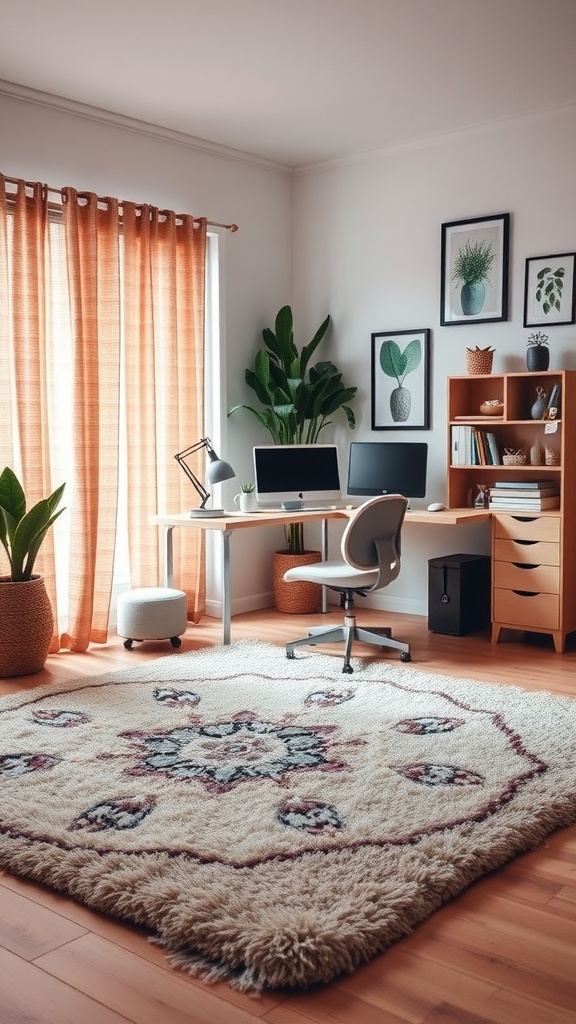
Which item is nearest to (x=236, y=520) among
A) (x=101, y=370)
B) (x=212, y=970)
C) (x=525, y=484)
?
(x=101, y=370)

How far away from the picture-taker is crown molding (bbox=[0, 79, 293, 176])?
15.0 ft

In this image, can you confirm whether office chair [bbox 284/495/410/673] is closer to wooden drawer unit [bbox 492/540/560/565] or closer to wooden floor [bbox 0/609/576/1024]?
wooden drawer unit [bbox 492/540/560/565]

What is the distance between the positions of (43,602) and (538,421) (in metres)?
2.58

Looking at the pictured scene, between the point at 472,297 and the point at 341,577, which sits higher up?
the point at 472,297

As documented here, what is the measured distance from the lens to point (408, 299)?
5.70 m

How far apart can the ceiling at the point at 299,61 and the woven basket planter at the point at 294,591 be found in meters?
2.45

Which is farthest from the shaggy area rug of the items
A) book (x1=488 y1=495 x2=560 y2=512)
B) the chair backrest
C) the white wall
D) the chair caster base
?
the white wall

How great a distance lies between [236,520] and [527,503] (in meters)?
1.47

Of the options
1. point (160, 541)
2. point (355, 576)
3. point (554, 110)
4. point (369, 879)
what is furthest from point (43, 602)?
point (554, 110)

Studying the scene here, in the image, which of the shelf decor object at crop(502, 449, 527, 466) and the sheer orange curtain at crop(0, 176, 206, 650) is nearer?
the sheer orange curtain at crop(0, 176, 206, 650)

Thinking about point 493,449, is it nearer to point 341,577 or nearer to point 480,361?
point 480,361

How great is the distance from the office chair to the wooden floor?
194 cm

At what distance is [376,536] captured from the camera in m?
4.40

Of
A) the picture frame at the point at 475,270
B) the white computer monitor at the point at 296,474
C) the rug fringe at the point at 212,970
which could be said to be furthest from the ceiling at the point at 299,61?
the rug fringe at the point at 212,970
